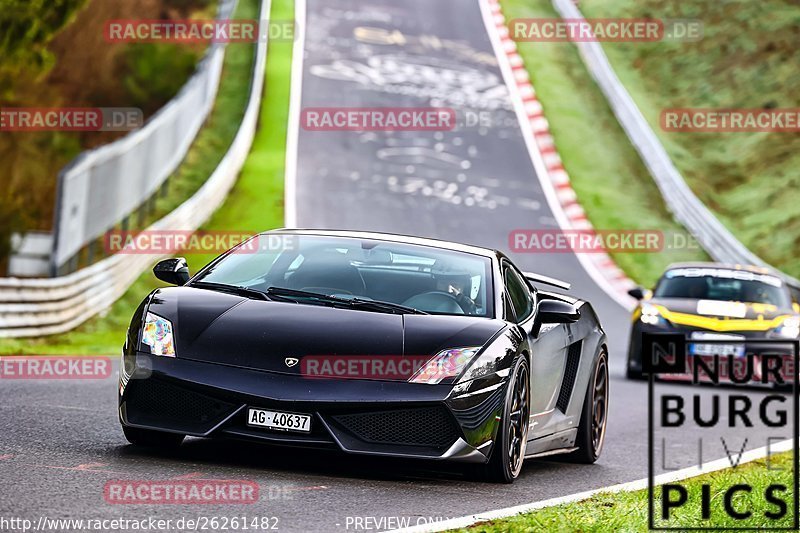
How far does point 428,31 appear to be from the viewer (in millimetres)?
45875

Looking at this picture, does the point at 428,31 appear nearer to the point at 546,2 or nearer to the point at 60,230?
the point at 546,2

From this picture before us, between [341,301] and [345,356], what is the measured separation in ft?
2.14

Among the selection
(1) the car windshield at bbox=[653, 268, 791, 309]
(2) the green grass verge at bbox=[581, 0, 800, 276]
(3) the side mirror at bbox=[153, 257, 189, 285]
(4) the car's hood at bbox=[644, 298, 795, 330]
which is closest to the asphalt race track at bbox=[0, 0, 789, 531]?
(3) the side mirror at bbox=[153, 257, 189, 285]

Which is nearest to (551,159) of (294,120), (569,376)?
(294,120)

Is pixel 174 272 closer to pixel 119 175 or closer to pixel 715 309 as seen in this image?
pixel 715 309

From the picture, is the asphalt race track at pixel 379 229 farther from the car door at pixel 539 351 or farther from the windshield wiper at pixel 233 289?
the windshield wiper at pixel 233 289

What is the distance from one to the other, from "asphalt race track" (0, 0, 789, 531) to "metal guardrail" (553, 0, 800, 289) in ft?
9.35

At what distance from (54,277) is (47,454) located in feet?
37.7

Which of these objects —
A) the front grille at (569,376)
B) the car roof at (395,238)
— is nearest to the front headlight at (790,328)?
the front grille at (569,376)

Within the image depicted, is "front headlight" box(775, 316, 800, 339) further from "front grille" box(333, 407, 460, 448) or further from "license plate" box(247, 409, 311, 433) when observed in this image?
"license plate" box(247, 409, 311, 433)

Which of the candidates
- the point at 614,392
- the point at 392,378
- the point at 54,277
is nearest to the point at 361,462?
the point at 392,378

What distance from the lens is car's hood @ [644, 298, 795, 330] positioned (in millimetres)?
17656

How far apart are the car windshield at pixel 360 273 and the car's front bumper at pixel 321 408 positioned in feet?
2.32

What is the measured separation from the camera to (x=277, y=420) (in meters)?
7.12
